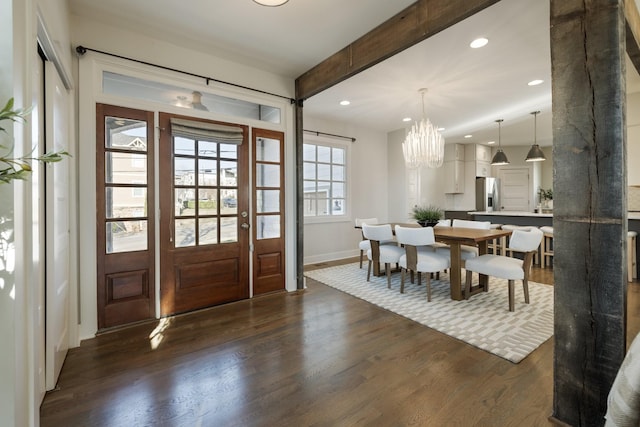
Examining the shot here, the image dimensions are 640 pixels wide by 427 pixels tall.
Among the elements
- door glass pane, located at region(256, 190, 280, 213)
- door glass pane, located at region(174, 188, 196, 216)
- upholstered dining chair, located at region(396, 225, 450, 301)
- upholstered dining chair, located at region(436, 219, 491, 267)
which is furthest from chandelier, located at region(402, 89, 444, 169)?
door glass pane, located at region(174, 188, 196, 216)

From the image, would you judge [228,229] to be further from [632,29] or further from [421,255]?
[632,29]

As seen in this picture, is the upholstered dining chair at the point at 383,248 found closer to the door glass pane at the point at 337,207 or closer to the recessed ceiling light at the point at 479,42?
the door glass pane at the point at 337,207

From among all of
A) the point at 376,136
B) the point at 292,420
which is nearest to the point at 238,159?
the point at 292,420

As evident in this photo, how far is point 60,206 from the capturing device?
6.89ft

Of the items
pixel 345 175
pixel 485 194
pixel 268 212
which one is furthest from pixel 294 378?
pixel 485 194

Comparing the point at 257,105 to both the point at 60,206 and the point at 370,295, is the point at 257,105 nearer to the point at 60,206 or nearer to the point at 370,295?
the point at 60,206

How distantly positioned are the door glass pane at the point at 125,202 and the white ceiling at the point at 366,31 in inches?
58.3

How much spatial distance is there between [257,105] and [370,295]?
8.90ft

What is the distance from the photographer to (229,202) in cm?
335

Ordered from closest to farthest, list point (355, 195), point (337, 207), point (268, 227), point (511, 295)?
point (511, 295) < point (268, 227) < point (337, 207) < point (355, 195)

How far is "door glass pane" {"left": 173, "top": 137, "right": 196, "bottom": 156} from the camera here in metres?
3.00

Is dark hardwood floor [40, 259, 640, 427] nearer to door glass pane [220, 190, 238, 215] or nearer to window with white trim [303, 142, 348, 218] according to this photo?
door glass pane [220, 190, 238, 215]

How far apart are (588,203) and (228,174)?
9.99 ft

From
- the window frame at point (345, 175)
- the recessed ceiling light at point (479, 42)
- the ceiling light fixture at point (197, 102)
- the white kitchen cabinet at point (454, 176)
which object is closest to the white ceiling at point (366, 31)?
the recessed ceiling light at point (479, 42)
